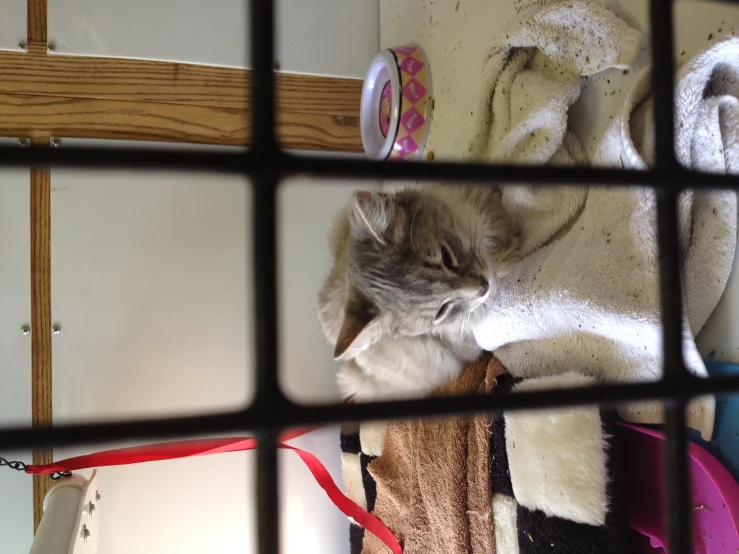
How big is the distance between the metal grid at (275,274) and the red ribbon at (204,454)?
3.33ft

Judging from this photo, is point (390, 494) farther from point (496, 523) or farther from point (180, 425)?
point (180, 425)

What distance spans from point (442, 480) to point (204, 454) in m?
0.78

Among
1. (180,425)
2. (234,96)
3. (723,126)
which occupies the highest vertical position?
(234,96)

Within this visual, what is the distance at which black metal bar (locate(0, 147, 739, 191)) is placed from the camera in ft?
0.83

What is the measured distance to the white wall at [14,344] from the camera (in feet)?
5.19

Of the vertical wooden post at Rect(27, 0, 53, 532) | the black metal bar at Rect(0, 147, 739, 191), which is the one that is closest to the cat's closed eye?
the black metal bar at Rect(0, 147, 739, 191)

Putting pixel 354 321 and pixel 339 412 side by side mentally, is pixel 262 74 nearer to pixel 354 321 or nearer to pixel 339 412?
pixel 339 412

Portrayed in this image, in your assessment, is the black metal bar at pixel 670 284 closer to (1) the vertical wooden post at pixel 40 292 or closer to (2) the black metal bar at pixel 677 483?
(2) the black metal bar at pixel 677 483

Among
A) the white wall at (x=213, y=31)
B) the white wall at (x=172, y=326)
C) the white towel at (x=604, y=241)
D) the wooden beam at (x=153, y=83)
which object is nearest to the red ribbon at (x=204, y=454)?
the white wall at (x=172, y=326)

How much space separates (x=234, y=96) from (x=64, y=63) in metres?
0.49

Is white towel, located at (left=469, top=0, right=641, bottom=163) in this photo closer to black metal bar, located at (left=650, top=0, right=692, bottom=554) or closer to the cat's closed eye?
the cat's closed eye

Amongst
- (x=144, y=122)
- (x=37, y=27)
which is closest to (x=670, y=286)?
(x=144, y=122)

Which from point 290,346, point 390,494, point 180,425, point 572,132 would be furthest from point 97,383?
point 180,425

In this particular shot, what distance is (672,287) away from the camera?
0.36 metres
